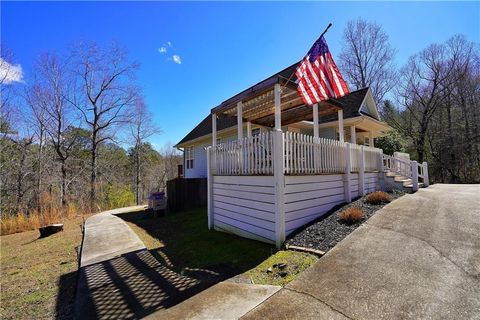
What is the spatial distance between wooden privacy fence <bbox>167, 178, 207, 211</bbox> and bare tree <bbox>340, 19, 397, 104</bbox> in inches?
886

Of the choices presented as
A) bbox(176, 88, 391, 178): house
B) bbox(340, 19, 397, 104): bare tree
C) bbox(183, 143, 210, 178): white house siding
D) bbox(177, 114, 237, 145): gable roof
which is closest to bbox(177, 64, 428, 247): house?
bbox(176, 88, 391, 178): house

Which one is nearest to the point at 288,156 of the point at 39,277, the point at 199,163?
the point at 39,277

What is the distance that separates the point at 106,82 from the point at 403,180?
71.9 ft

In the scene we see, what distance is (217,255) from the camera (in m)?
5.43

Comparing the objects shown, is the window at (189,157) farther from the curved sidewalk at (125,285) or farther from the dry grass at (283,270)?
the dry grass at (283,270)

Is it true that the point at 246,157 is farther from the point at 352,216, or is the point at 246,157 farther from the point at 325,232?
the point at 352,216

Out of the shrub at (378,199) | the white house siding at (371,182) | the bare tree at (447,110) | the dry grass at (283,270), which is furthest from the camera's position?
the bare tree at (447,110)

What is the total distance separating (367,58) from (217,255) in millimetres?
29381

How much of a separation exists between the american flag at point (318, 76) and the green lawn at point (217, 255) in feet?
10.8

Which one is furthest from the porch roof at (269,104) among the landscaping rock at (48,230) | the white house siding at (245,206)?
the landscaping rock at (48,230)

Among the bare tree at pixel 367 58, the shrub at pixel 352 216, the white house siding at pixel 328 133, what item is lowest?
the shrub at pixel 352 216

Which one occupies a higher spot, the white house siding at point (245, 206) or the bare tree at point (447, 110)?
the bare tree at point (447, 110)

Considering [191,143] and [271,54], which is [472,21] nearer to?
[271,54]

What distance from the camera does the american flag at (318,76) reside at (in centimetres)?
522
